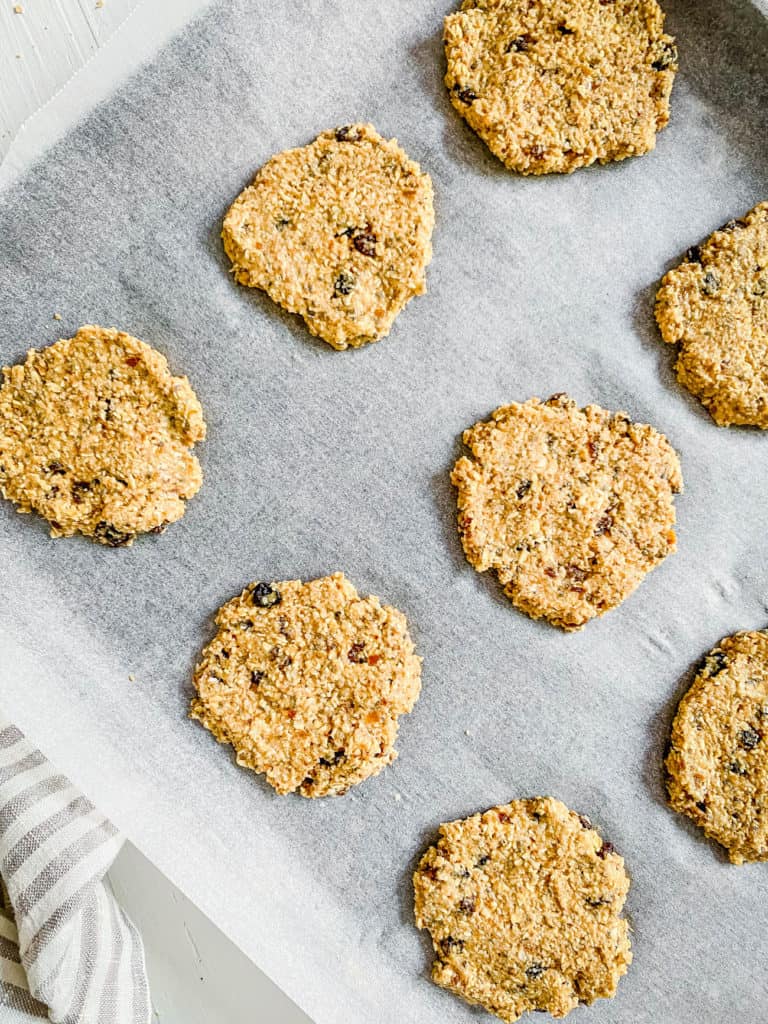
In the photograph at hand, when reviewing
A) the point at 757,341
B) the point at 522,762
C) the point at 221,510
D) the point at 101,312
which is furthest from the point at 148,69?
the point at 522,762

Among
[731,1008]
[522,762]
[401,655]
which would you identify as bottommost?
[731,1008]

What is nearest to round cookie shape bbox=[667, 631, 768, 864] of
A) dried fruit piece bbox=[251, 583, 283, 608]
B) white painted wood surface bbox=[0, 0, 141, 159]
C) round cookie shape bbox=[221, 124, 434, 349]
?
dried fruit piece bbox=[251, 583, 283, 608]

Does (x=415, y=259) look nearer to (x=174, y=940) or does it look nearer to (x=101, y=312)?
(x=101, y=312)

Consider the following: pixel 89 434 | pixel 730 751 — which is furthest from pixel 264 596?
pixel 730 751

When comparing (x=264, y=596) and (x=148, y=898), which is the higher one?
(x=264, y=596)

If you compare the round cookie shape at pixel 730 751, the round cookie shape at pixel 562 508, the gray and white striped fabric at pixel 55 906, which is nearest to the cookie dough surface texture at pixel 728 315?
the round cookie shape at pixel 562 508

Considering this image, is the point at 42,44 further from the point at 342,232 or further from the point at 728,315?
the point at 728,315

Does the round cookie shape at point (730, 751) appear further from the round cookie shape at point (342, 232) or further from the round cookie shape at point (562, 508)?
the round cookie shape at point (342, 232)
